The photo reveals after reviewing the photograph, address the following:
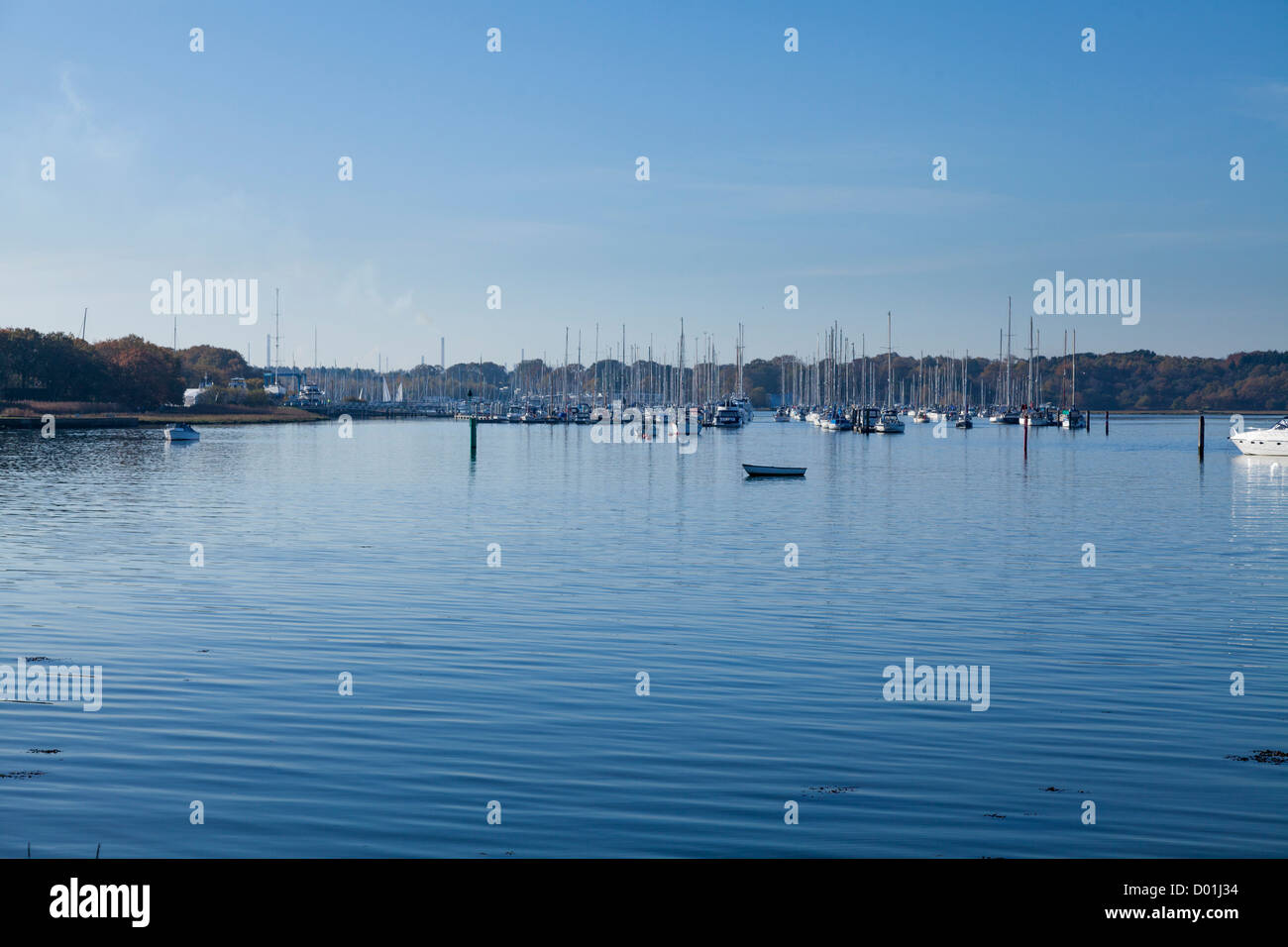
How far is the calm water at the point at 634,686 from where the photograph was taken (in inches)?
560

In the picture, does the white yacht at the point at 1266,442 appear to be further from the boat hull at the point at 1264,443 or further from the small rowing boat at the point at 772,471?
the small rowing boat at the point at 772,471

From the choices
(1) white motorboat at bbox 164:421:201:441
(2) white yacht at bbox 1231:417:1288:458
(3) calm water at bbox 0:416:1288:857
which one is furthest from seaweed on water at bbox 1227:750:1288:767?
(1) white motorboat at bbox 164:421:201:441

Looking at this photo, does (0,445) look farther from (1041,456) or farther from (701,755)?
(701,755)

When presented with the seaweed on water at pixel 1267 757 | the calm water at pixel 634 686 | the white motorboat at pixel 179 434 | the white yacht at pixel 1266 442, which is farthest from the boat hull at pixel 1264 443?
the white motorboat at pixel 179 434

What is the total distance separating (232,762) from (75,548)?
1147 inches

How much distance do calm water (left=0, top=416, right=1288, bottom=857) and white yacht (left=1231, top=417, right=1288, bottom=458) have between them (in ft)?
232

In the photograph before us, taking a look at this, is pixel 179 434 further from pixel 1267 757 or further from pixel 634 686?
pixel 1267 757

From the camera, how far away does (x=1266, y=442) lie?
390ft

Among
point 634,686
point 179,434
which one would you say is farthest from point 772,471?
point 179,434

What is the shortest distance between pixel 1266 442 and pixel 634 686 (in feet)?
374

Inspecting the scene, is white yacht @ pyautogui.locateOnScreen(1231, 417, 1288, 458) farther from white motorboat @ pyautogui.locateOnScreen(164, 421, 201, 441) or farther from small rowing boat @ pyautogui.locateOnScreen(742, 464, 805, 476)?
white motorboat @ pyautogui.locateOnScreen(164, 421, 201, 441)

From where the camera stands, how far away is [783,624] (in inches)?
1137
